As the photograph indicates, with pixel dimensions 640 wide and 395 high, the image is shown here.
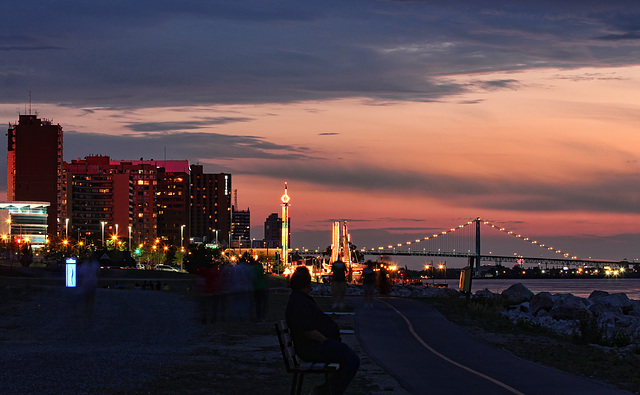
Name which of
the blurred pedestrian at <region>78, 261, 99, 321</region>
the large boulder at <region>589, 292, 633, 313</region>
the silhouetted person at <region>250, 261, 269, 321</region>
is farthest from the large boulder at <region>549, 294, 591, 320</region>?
the blurred pedestrian at <region>78, 261, 99, 321</region>

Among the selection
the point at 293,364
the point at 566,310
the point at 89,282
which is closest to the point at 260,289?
the point at 89,282

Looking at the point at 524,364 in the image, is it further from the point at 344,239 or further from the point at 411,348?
the point at 344,239

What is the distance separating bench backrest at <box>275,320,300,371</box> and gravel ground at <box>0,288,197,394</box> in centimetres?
332

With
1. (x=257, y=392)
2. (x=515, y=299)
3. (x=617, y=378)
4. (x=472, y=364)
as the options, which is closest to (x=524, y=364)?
(x=472, y=364)

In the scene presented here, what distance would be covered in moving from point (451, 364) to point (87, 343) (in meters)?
8.92

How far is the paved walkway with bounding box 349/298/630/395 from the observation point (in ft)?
48.1

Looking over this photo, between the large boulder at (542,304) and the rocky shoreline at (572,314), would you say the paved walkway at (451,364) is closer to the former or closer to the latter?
the rocky shoreline at (572,314)

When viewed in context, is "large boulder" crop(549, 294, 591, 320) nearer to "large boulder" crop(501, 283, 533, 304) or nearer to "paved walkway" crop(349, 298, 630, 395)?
"large boulder" crop(501, 283, 533, 304)

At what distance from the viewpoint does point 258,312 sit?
95.2 ft

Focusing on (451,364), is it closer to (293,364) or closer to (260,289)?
(293,364)

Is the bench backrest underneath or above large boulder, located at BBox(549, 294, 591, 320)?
above

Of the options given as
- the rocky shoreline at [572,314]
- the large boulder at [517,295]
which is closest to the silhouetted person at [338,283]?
the rocky shoreline at [572,314]

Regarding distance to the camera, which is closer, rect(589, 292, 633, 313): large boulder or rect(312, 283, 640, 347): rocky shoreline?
rect(312, 283, 640, 347): rocky shoreline

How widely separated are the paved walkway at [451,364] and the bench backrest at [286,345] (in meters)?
3.79
